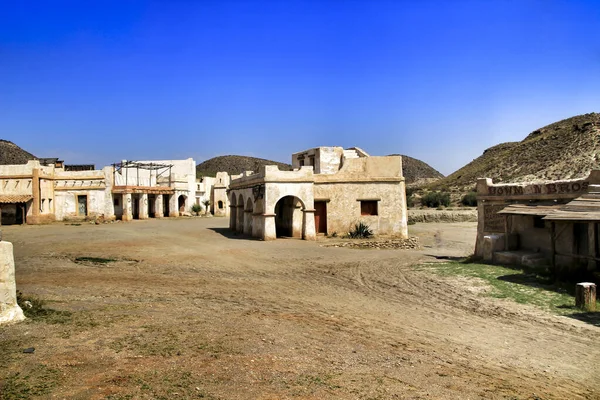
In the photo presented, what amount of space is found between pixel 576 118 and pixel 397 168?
153ft

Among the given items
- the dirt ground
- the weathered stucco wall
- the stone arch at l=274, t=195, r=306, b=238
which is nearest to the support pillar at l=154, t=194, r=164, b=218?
the stone arch at l=274, t=195, r=306, b=238

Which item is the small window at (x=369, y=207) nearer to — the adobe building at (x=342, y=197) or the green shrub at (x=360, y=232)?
the adobe building at (x=342, y=197)

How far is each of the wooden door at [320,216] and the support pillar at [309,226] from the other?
138cm

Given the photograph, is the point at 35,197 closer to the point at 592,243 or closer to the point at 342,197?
the point at 342,197

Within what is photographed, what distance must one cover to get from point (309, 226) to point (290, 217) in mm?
2378

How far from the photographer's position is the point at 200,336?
738 cm

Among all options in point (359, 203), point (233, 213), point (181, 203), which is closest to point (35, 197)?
point (181, 203)

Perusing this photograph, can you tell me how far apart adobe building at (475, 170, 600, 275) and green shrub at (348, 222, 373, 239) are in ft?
28.3

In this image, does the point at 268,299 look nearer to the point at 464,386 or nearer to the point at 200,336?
the point at 200,336

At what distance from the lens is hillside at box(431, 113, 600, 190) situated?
43.7m

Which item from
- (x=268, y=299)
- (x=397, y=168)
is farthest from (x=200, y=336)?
(x=397, y=168)

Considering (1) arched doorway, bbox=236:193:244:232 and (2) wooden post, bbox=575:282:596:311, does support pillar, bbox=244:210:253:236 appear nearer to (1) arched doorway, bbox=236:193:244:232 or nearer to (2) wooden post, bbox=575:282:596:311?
(1) arched doorway, bbox=236:193:244:232

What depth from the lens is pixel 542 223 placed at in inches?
563

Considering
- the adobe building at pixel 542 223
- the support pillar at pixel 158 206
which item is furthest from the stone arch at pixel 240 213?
the support pillar at pixel 158 206
